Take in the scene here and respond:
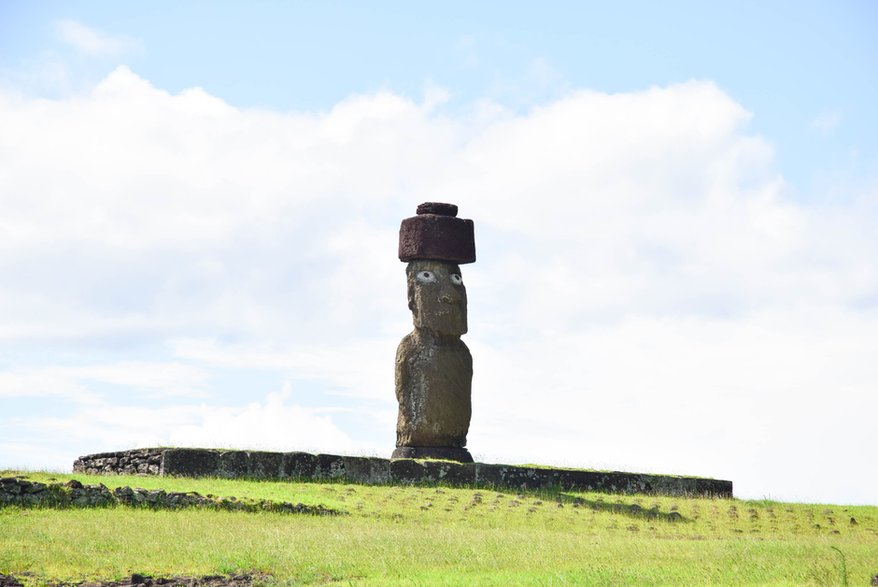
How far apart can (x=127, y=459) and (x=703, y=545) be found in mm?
13305

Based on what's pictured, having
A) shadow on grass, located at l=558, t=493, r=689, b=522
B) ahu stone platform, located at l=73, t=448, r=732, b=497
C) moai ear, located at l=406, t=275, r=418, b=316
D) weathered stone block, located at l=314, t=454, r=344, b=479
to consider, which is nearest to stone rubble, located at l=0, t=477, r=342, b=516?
ahu stone platform, located at l=73, t=448, r=732, b=497

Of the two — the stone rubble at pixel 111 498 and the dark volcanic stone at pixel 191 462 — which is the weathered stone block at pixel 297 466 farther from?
the stone rubble at pixel 111 498

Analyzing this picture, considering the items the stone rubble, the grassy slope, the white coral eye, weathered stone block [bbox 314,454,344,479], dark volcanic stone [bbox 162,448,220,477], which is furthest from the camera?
the white coral eye

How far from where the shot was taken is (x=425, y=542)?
16031 mm

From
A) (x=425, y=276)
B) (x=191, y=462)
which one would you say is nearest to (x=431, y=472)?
(x=425, y=276)

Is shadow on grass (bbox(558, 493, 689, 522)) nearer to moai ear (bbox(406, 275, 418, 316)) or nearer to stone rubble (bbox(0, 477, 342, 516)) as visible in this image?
moai ear (bbox(406, 275, 418, 316))

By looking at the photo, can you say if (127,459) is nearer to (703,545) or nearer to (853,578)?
(703,545)

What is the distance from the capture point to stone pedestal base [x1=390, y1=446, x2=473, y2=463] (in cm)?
2633

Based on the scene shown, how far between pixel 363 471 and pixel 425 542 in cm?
861

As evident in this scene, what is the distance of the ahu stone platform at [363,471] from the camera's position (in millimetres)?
23438

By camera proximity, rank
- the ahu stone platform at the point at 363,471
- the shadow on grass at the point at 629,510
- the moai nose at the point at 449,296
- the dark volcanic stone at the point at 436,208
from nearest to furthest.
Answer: the shadow on grass at the point at 629,510
the ahu stone platform at the point at 363,471
the moai nose at the point at 449,296
the dark volcanic stone at the point at 436,208

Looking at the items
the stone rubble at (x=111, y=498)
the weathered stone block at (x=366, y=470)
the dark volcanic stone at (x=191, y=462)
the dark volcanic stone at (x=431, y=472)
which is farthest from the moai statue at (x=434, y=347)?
the stone rubble at (x=111, y=498)

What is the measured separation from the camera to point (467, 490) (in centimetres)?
2383

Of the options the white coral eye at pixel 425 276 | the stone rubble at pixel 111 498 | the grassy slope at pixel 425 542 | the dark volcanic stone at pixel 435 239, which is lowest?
the grassy slope at pixel 425 542
